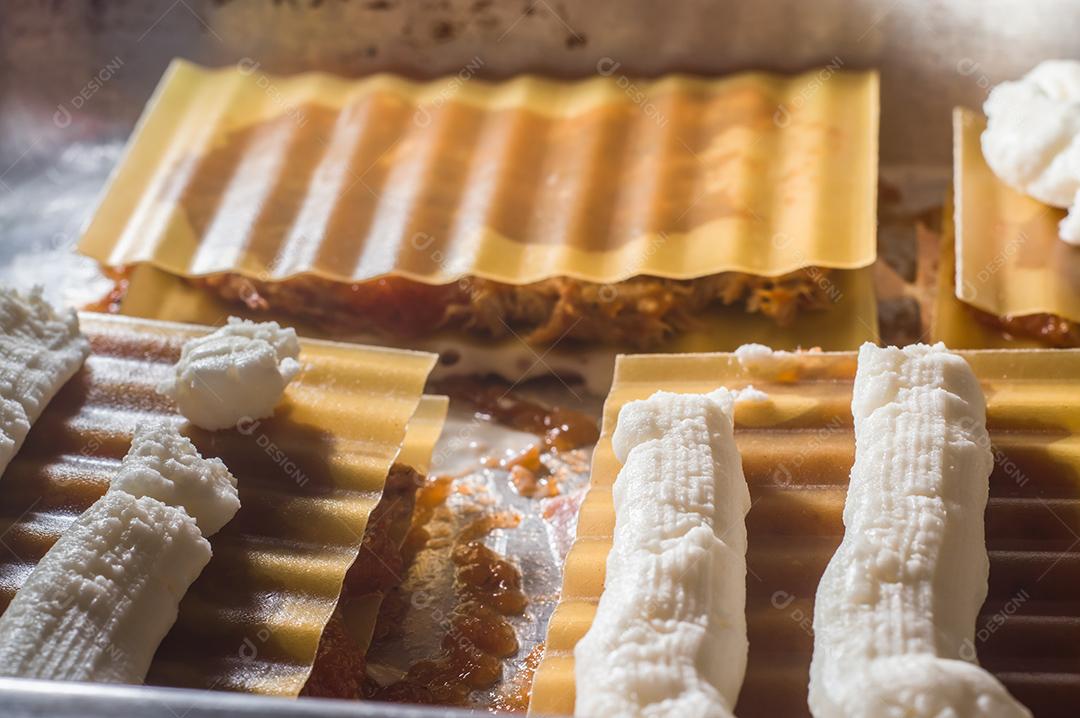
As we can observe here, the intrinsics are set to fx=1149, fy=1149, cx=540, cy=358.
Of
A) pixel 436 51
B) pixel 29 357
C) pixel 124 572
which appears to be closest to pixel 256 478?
pixel 124 572

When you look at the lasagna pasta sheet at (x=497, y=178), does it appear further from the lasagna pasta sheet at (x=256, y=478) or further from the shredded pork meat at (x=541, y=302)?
the lasagna pasta sheet at (x=256, y=478)

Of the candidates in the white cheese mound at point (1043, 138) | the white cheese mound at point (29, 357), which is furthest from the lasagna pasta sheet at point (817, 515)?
the white cheese mound at point (29, 357)

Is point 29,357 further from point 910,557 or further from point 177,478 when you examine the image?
point 910,557

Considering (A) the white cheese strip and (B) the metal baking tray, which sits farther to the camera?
(B) the metal baking tray

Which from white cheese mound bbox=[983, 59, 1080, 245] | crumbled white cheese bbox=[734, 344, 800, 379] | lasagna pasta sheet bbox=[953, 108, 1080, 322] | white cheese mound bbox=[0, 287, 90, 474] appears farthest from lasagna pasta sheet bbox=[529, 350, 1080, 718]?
white cheese mound bbox=[0, 287, 90, 474]

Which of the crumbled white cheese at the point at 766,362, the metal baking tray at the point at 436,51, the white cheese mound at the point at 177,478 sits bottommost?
the white cheese mound at the point at 177,478

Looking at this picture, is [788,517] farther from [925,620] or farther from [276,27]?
[276,27]

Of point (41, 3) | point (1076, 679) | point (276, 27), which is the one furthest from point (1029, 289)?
→ point (41, 3)

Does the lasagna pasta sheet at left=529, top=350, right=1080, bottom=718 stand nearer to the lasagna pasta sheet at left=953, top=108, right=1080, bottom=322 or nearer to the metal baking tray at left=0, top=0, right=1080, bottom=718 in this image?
the lasagna pasta sheet at left=953, top=108, right=1080, bottom=322
